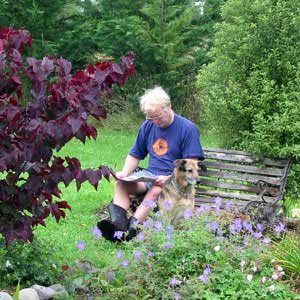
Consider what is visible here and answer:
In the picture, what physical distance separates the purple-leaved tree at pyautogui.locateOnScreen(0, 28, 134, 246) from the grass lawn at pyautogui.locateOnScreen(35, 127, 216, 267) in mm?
926

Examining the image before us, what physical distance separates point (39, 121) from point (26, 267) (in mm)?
1276

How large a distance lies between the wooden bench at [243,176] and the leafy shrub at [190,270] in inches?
82.6

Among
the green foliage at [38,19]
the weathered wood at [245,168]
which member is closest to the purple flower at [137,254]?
the weathered wood at [245,168]

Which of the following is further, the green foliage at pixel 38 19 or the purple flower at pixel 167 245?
the green foliage at pixel 38 19

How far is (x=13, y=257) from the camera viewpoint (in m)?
4.40

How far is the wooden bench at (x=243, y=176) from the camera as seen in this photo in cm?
648

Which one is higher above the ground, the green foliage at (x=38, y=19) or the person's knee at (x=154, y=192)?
the green foliage at (x=38, y=19)

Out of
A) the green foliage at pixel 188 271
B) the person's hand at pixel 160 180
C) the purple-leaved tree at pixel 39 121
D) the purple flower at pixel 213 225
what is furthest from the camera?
the person's hand at pixel 160 180

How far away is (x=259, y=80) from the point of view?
22.4 feet

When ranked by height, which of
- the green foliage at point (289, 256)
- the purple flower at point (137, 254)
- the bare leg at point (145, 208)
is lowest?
the bare leg at point (145, 208)

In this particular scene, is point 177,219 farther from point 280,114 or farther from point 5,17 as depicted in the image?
point 5,17

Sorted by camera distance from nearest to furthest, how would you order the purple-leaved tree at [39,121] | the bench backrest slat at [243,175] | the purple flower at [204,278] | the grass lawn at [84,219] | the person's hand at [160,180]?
the purple-leaved tree at [39,121]
the purple flower at [204,278]
the grass lawn at [84,219]
the person's hand at [160,180]
the bench backrest slat at [243,175]

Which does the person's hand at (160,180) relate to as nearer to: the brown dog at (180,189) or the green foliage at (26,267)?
the brown dog at (180,189)

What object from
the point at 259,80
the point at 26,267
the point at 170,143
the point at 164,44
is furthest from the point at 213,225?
the point at 164,44
